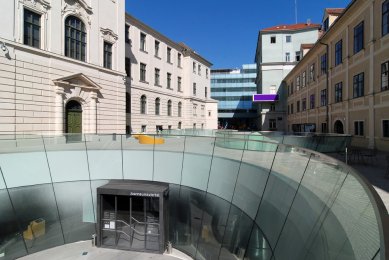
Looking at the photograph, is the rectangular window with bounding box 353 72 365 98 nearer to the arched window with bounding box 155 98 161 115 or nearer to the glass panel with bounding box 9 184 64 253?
the glass panel with bounding box 9 184 64 253

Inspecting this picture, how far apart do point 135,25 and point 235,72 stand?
59314mm

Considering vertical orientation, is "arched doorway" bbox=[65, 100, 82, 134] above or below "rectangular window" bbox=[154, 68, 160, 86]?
below

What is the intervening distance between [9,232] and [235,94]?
76021mm

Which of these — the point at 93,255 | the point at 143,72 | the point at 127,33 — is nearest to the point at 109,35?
the point at 127,33

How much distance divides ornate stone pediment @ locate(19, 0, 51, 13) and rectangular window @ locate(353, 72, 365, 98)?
24.4 meters

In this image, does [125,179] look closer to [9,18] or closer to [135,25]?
[9,18]

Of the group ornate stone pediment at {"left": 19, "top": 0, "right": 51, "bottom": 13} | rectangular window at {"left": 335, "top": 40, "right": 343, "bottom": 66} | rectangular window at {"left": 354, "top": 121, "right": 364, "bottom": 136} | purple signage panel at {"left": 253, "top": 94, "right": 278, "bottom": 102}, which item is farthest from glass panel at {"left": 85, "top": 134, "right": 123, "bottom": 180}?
purple signage panel at {"left": 253, "top": 94, "right": 278, "bottom": 102}

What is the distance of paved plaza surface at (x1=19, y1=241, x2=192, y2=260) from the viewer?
11647 millimetres

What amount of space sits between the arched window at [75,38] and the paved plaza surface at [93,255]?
16.2 meters

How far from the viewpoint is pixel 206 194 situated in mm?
12398

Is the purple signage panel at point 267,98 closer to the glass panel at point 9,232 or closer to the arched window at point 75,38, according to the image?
the arched window at point 75,38

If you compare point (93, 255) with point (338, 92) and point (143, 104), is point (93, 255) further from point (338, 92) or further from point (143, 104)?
point (143, 104)

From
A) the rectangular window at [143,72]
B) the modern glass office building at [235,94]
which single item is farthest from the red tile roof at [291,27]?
the rectangular window at [143,72]

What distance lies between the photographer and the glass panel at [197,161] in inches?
505
